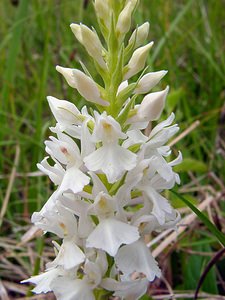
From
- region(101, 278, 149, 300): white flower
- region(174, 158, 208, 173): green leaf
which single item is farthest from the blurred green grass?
region(101, 278, 149, 300): white flower

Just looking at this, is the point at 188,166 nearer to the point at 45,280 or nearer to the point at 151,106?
the point at 151,106

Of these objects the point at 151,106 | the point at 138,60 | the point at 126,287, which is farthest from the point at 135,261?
the point at 138,60

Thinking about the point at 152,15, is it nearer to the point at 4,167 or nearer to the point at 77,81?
the point at 4,167

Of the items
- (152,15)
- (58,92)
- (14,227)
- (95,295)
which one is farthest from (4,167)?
(152,15)

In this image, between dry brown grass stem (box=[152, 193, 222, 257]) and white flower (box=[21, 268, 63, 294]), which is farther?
dry brown grass stem (box=[152, 193, 222, 257])

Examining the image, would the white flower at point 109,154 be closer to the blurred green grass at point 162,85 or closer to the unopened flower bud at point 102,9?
the unopened flower bud at point 102,9

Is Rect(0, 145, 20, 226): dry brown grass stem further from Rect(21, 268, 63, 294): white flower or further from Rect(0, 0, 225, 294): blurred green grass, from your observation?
Rect(21, 268, 63, 294): white flower

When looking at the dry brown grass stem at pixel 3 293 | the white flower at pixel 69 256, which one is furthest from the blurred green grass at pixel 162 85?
the white flower at pixel 69 256
